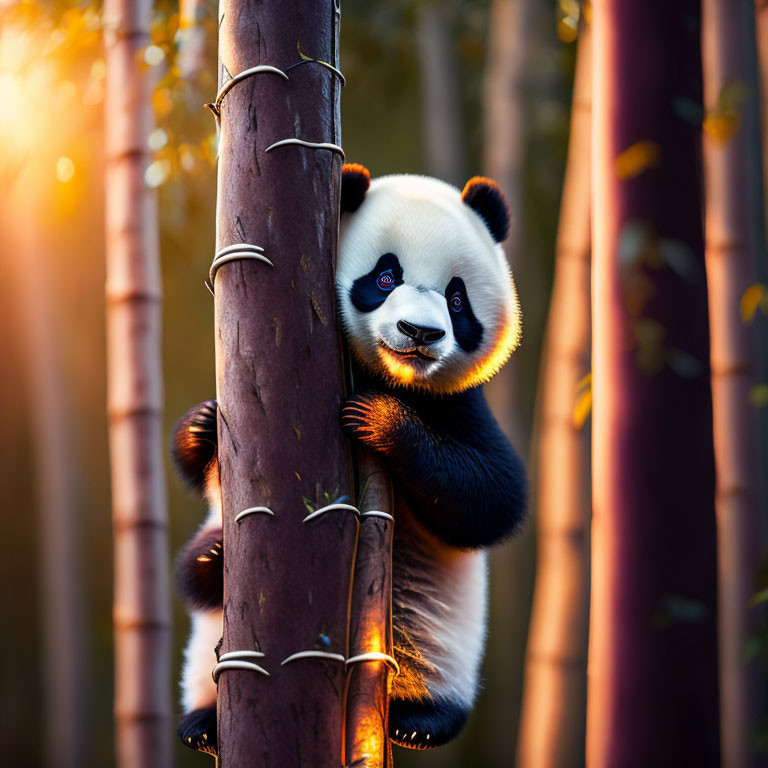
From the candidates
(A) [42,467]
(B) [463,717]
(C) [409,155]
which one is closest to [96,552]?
(A) [42,467]

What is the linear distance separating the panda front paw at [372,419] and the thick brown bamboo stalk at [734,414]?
1.19 metres

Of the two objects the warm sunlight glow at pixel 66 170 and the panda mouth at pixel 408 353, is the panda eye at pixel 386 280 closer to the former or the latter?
the panda mouth at pixel 408 353

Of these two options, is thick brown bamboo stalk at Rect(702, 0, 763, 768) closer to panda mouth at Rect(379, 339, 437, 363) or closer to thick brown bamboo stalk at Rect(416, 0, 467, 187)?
panda mouth at Rect(379, 339, 437, 363)

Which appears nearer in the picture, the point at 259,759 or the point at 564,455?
the point at 259,759

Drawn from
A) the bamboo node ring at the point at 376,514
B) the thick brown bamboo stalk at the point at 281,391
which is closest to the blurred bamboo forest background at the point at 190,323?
the thick brown bamboo stalk at the point at 281,391

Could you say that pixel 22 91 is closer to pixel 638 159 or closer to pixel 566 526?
pixel 638 159

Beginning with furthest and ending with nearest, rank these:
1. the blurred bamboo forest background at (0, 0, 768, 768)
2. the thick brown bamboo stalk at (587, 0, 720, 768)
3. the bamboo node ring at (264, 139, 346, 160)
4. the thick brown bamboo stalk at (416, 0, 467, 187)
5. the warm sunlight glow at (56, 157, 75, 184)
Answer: the thick brown bamboo stalk at (416, 0, 467, 187) → the blurred bamboo forest background at (0, 0, 768, 768) → the warm sunlight glow at (56, 157, 75, 184) → the bamboo node ring at (264, 139, 346, 160) → the thick brown bamboo stalk at (587, 0, 720, 768)

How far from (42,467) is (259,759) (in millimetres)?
3760

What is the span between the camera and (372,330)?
105cm

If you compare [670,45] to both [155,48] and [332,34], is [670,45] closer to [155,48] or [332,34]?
[332,34]

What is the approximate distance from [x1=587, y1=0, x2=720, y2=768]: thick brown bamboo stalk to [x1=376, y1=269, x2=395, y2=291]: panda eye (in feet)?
0.97

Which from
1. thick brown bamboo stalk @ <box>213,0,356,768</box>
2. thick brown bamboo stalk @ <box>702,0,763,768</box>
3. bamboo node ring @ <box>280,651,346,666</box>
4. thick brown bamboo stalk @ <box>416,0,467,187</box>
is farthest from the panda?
thick brown bamboo stalk @ <box>416,0,467,187</box>

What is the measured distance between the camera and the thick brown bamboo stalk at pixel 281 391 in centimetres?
87

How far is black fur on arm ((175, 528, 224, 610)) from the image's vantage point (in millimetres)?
1146
